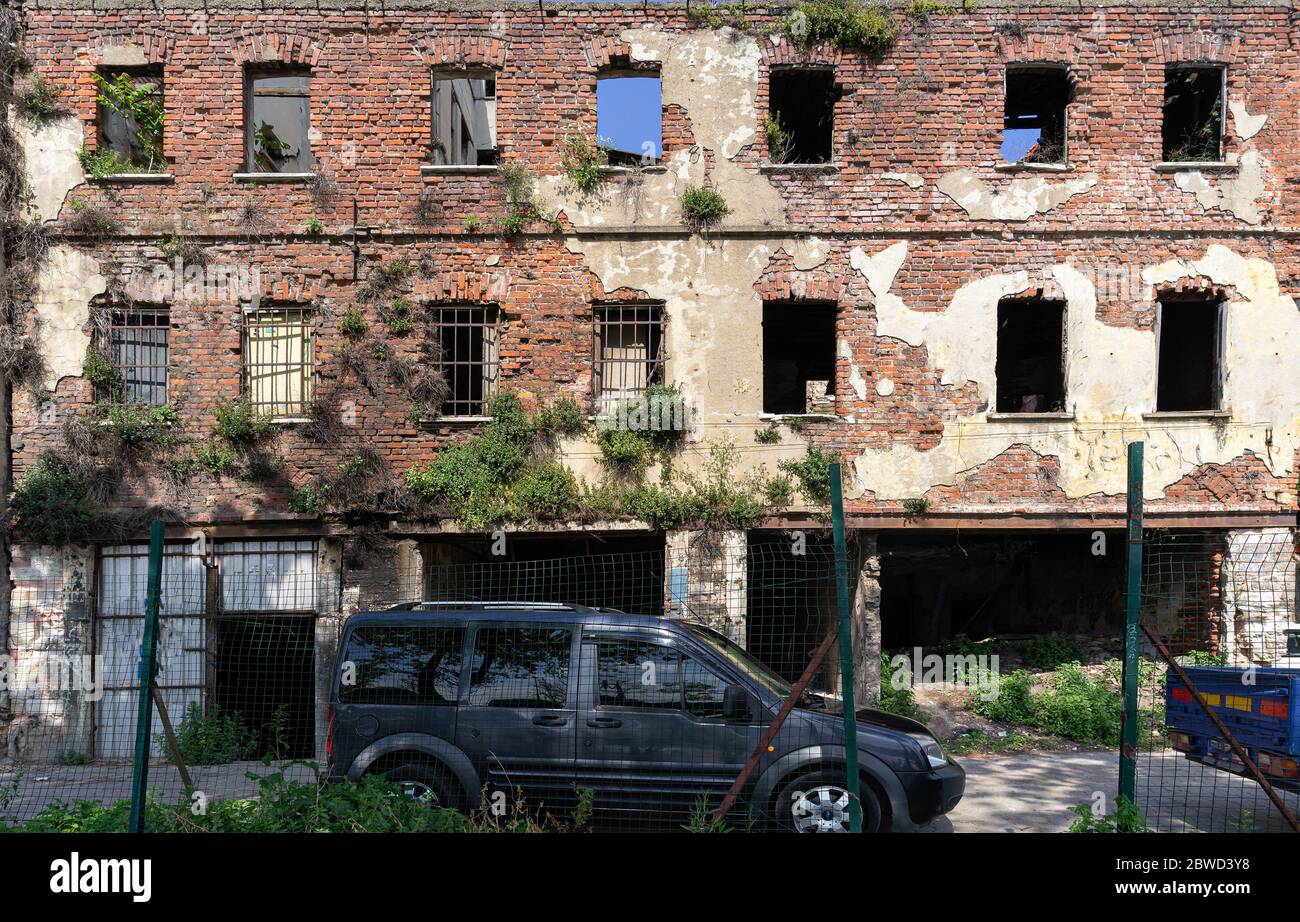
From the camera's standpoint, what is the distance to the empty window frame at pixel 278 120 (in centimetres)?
1172

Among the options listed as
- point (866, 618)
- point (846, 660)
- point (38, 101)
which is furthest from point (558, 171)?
point (846, 660)

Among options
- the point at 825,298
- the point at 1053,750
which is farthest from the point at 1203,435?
the point at 825,298

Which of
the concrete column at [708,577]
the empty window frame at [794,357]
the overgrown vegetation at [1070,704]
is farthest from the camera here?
the empty window frame at [794,357]

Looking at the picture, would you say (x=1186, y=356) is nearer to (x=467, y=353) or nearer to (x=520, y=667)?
(x=467, y=353)

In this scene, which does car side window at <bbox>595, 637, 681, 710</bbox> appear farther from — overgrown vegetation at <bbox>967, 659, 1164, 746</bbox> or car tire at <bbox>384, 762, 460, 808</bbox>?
overgrown vegetation at <bbox>967, 659, 1164, 746</bbox>

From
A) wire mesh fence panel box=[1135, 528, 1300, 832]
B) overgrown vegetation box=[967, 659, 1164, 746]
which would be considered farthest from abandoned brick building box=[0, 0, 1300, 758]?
overgrown vegetation box=[967, 659, 1164, 746]

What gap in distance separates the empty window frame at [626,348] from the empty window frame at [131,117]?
22.4ft

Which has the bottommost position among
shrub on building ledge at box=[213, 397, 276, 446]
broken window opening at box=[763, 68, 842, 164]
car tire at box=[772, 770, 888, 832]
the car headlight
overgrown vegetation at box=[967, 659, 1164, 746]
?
overgrown vegetation at box=[967, 659, 1164, 746]

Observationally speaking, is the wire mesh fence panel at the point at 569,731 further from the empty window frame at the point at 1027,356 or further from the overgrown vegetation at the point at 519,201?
the empty window frame at the point at 1027,356

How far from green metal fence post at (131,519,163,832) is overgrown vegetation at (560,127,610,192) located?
7.72 meters

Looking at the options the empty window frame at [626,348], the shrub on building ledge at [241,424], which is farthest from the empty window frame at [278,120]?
the empty window frame at [626,348]

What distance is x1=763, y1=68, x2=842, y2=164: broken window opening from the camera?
11.6m

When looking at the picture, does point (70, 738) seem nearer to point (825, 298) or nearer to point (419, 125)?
point (419, 125)

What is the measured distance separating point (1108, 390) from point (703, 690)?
8300 mm
